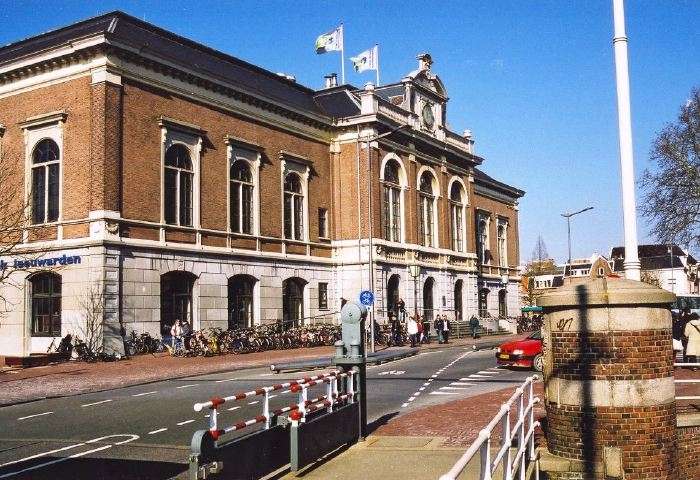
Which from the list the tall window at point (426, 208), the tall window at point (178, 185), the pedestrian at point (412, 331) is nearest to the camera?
the tall window at point (178, 185)

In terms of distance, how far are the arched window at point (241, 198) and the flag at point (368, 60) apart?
14520mm

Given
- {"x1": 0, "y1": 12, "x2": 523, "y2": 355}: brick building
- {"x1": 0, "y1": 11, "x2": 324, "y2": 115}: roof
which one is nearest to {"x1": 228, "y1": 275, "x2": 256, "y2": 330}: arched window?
{"x1": 0, "y1": 12, "x2": 523, "y2": 355}: brick building

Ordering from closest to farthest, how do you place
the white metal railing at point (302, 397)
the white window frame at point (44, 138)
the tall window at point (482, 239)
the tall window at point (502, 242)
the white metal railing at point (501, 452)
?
the white metal railing at point (501, 452) → the white metal railing at point (302, 397) → the white window frame at point (44, 138) → the tall window at point (482, 239) → the tall window at point (502, 242)

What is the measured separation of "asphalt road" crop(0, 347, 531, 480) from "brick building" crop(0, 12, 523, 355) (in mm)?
9182

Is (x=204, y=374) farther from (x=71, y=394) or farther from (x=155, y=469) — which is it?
(x=155, y=469)

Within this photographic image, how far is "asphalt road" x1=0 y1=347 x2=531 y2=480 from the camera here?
31.6ft

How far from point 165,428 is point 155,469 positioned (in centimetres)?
318

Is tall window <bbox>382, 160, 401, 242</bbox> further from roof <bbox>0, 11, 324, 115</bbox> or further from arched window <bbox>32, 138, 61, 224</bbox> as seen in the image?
arched window <bbox>32, 138, 61, 224</bbox>

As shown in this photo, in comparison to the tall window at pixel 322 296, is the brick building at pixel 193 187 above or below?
above

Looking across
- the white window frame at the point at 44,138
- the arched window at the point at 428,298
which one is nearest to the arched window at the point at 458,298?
the arched window at the point at 428,298

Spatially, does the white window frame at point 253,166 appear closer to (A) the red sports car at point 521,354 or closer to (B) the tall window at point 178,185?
(B) the tall window at point 178,185

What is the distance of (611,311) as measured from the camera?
8555 millimetres

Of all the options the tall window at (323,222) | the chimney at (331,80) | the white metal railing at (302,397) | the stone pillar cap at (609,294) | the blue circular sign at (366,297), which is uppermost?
the chimney at (331,80)

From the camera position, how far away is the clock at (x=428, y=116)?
1942 inches
